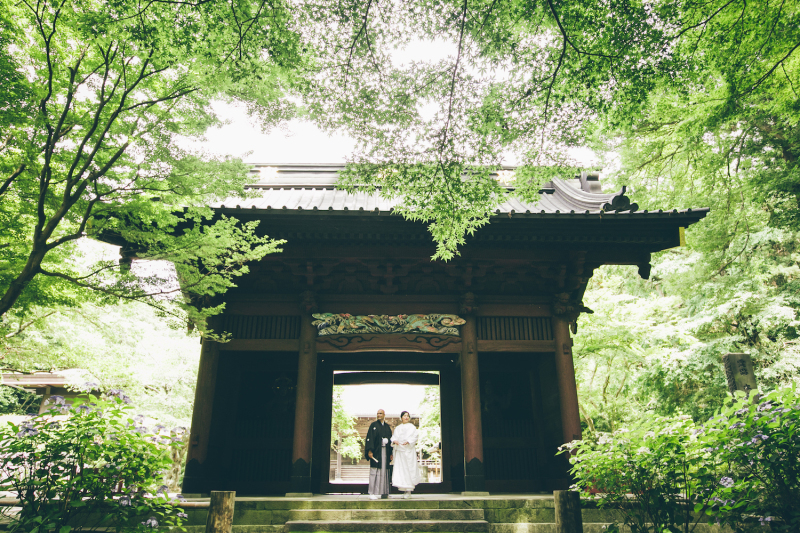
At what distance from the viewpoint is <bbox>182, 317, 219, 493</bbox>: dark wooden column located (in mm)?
6691

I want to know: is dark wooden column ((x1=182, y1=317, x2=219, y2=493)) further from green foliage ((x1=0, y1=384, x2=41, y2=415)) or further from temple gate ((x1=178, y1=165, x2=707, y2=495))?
green foliage ((x1=0, y1=384, x2=41, y2=415))

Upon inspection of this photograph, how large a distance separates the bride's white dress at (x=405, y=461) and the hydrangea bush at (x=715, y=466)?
4076 mm

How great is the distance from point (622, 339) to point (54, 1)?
11690mm

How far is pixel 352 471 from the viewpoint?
2438cm

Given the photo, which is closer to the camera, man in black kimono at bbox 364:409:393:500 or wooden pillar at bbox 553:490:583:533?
wooden pillar at bbox 553:490:583:533

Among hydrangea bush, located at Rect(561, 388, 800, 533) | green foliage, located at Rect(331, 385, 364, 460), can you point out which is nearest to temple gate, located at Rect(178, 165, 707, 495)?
hydrangea bush, located at Rect(561, 388, 800, 533)

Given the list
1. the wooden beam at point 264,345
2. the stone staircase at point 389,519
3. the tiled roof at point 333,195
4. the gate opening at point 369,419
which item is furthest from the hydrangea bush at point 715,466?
the gate opening at point 369,419

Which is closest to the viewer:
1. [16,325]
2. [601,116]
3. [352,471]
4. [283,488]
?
[601,116]

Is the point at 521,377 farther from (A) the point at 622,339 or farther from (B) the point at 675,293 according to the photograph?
(B) the point at 675,293

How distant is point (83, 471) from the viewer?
11.4ft

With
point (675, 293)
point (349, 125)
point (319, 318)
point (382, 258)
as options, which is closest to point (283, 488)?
point (319, 318)

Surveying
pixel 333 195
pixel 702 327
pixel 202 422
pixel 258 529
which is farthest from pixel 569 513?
pixel 702 327

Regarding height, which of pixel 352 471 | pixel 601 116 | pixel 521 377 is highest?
pixel 601 116

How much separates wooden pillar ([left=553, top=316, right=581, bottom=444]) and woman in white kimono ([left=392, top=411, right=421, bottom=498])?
8.17 feet
